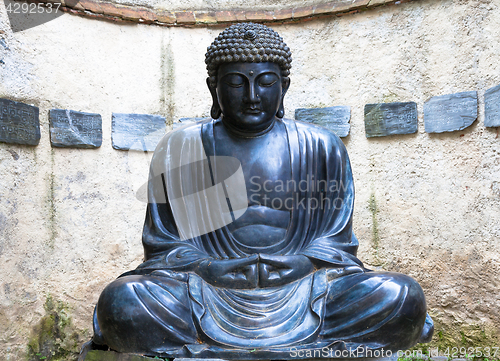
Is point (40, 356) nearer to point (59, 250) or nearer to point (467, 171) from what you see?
point (59, 250)

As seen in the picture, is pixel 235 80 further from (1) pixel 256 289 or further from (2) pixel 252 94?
(1) pixel 256 289

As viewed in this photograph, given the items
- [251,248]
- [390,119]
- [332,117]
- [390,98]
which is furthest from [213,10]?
[251,248]

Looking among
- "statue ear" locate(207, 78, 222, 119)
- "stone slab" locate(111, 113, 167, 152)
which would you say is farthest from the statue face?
"stone slab" locate(111, 113, 167, 152)

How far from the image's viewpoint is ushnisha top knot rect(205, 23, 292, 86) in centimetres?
340

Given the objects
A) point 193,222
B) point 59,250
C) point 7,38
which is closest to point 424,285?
point 193,222

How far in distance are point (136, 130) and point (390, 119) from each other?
2.64 m

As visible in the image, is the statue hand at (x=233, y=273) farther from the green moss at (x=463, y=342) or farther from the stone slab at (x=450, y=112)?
the stone slab at (x=450, y=112)

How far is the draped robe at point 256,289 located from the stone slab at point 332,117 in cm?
169

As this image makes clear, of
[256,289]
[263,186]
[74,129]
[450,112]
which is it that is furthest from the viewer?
[74,129]

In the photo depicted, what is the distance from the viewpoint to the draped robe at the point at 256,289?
9.48 feet

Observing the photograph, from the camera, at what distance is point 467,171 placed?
498 centimetres

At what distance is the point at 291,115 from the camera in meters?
5.68

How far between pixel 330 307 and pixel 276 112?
1411 mm

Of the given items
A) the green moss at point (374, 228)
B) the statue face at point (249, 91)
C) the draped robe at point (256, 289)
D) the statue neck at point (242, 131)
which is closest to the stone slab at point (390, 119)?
the green moss at point (374, 228)
